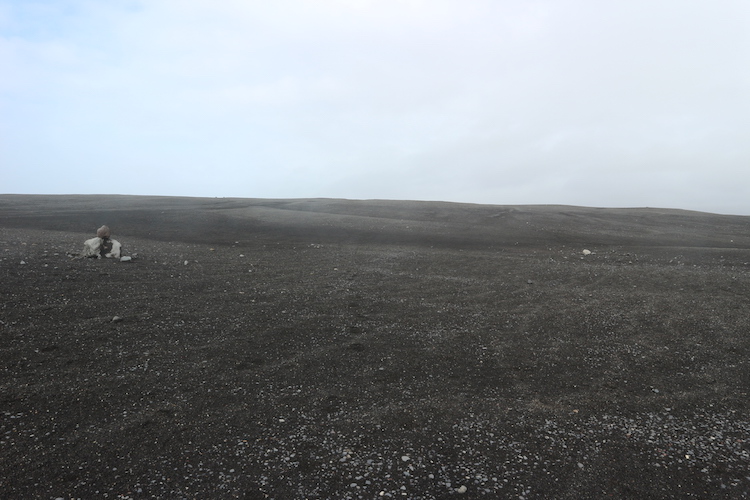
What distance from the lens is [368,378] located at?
7.23 metres

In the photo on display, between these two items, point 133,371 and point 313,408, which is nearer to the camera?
point 313,408

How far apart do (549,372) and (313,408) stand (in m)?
4.27

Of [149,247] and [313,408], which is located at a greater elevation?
[149,247]

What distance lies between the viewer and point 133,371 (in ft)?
A: 23.2

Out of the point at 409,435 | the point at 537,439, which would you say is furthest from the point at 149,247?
the point at 537,439

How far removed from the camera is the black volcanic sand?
487 cm

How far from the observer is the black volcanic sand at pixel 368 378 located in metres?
4.87

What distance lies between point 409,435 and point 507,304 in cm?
663

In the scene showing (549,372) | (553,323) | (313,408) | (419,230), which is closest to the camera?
(313,408)

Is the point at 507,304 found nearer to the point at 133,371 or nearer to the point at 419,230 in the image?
the point at 133,371

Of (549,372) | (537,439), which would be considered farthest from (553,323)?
(537,439)

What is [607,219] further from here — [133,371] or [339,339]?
[133,371]

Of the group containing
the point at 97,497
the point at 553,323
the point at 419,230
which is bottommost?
the point at 97,497

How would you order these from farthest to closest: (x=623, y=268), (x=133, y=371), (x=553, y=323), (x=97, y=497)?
(x=623, y=268)
(x=553, y=323)
(x=133, y=371)
(x=97, y=497)
